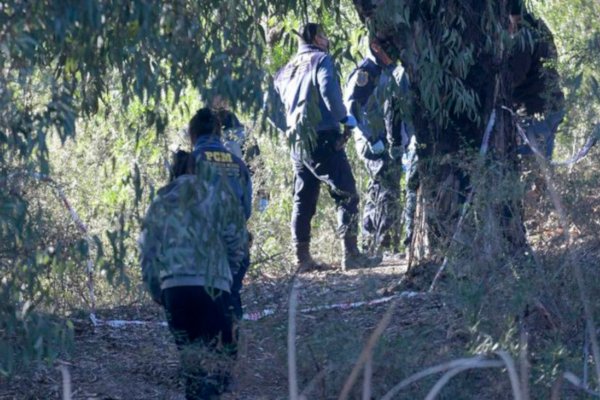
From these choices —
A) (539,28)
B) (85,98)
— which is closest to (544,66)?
(539,28)

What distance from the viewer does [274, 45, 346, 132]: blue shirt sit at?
9.95m

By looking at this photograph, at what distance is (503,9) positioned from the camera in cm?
904

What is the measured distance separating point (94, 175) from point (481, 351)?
15.6 feet

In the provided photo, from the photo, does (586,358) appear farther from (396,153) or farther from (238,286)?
(396,153)

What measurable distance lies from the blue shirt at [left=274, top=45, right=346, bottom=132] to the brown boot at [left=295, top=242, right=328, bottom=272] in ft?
3.33

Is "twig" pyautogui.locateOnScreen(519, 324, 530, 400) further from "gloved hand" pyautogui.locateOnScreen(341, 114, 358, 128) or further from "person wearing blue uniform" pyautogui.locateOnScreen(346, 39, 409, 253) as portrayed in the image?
"gloved hand" pyautogui.locateOnScreen(341, 114, 358, 128)

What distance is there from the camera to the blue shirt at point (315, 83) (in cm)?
995

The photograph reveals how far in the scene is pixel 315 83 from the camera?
10.0 metres

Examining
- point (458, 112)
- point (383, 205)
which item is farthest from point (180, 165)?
point (383, 205)

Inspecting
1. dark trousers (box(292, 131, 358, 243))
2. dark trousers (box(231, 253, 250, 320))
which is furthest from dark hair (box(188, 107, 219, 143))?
dark trousers (box(292, 131, 358, 243))

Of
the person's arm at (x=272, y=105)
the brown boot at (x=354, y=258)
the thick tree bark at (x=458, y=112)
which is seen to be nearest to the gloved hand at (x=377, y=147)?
the brown boot at (x=354, y=258)

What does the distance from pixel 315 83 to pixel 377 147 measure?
3.35 ft

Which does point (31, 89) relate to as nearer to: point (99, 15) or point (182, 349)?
point (99, 15)

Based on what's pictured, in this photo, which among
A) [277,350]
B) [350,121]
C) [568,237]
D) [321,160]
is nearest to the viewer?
[277,350]
